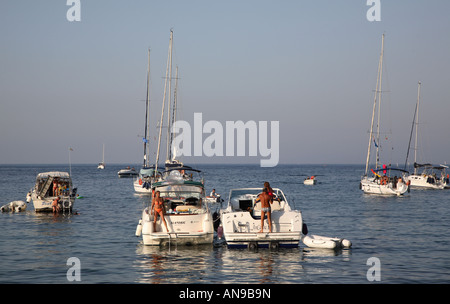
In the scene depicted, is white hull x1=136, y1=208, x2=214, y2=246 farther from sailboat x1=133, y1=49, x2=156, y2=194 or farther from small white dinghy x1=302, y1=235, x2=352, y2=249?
sailboat x1=133, y1=49, x2=156, y2=194

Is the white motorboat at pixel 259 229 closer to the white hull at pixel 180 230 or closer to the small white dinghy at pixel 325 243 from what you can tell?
the white hull at pixel 180 230

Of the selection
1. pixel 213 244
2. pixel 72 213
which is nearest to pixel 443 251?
pixel 213 244

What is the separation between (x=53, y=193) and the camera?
37.9 m

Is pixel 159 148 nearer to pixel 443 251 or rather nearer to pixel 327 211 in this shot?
pixel 327 211

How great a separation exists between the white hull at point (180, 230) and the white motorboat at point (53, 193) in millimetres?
16885

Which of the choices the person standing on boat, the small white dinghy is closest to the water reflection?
the small white dinghy

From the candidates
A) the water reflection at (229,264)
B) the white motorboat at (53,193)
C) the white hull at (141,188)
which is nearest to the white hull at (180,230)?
the water reflection at (229,264)

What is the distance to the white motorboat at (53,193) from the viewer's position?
36.5m

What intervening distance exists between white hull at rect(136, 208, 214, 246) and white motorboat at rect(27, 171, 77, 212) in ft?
55.4

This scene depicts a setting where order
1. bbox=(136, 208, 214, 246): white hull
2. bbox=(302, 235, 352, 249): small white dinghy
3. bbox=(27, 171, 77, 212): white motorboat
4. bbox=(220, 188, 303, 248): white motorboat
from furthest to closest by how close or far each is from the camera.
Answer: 1. bbox=(27, 171, 77, 212): white motorboat
2. bbox=(302, 235, 352, 249): small white dinghy
3. bbox=(136, 208, 214, 246): white hull
4. bbox=(220, 188, 303, 248): white motorboat

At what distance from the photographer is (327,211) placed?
41.2 meters

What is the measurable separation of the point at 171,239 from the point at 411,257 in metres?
9.66

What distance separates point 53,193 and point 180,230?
19.5 meters

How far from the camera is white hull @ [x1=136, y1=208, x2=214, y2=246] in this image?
21359 millimetres
